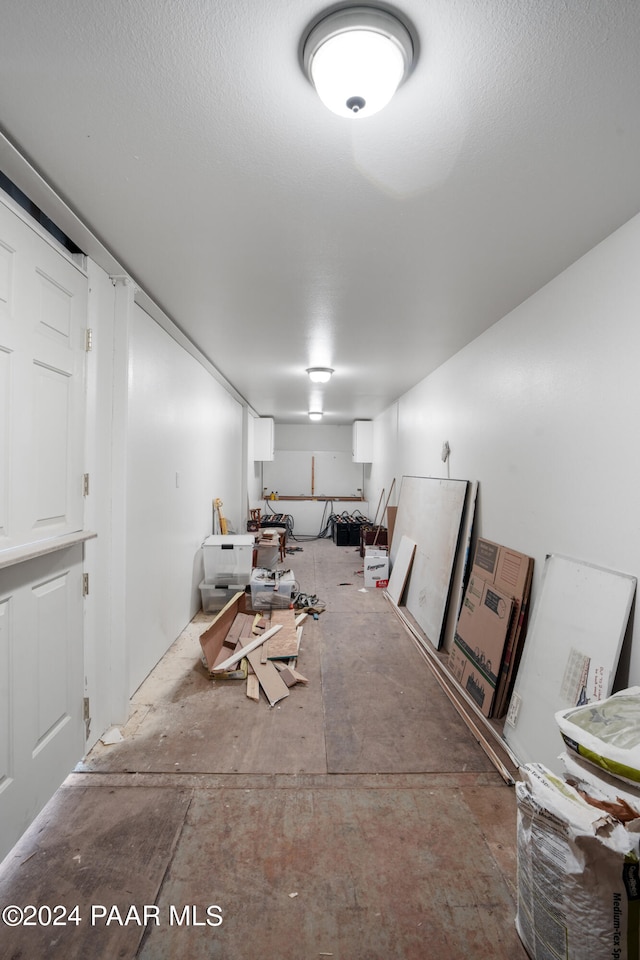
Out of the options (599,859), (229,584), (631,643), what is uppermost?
(631,643)

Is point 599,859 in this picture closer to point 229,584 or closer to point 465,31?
point 465,31

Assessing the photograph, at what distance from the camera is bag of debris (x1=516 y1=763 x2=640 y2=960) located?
42.4 inches

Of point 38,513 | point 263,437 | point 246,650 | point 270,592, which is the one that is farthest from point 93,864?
point 263,437

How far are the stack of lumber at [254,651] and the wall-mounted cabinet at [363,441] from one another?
4.93m

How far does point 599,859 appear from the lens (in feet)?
3.57

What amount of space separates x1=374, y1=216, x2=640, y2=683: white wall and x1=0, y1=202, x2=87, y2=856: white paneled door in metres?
2.37

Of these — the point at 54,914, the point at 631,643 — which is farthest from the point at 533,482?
the point at 54,914

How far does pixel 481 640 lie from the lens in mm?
2725

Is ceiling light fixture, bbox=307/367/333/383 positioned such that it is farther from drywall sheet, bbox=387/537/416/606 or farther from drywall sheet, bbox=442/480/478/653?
Answer: drywall sheet, bbox=387/537/416/606

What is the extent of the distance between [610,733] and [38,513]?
7.26ft

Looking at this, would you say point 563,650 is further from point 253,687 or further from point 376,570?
point 376,570

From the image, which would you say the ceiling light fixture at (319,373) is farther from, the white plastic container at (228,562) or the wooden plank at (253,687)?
the wooden plank at (253,687)

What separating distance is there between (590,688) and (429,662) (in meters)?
1.63

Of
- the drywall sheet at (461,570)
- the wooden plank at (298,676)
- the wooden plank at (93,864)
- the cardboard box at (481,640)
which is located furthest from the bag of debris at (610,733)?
the wooden plank at (298,676)
